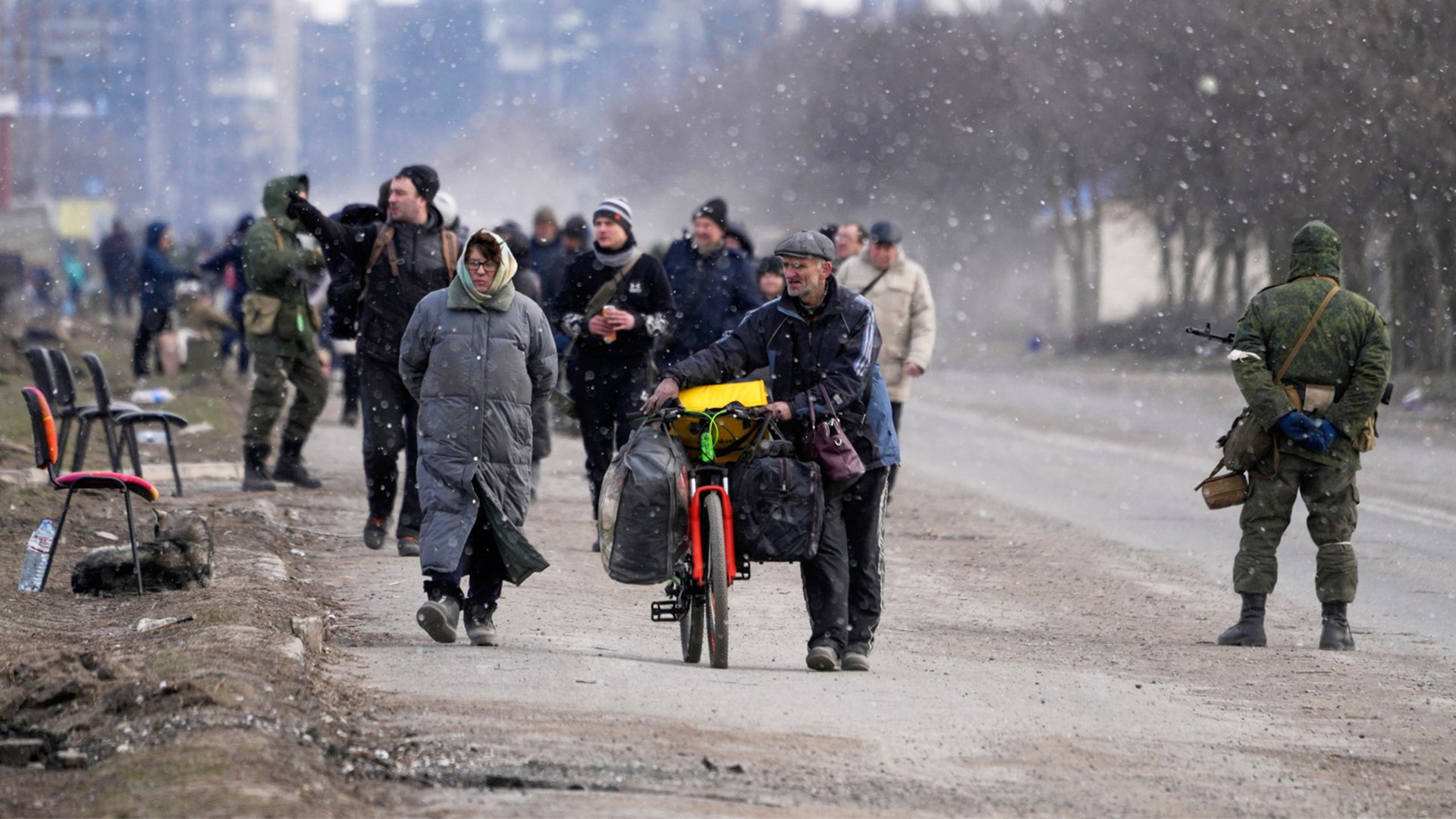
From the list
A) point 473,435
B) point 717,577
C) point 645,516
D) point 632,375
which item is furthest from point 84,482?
point 717,577

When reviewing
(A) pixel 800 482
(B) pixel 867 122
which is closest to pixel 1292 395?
Answer: (A) pixel 800 482

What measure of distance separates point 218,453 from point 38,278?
110 feet

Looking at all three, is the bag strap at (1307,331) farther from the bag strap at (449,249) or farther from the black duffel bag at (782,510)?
the bag strap at (449,249)

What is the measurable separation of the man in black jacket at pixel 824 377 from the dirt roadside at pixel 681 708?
0.75ft

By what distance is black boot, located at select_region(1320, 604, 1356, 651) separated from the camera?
939cm

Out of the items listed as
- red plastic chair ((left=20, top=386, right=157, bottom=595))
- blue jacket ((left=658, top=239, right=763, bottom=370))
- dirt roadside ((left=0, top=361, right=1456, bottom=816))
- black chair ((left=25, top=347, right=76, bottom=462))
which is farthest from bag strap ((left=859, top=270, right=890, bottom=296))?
red plastic chair ((left=20, top=386, right=157, bottom=595))

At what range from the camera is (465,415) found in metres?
8.55

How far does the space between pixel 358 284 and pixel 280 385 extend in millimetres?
3136

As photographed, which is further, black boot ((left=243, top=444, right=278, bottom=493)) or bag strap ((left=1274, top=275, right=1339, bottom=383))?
black boot ((left=243, top=444, right=278, bottom=493))

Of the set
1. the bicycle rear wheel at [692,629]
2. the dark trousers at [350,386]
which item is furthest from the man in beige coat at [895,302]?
the dark trousers at [350,386]

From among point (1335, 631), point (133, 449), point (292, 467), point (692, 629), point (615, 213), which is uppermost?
point (615, 213)

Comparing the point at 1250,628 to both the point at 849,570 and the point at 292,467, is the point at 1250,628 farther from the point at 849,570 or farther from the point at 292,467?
the point at 292,467

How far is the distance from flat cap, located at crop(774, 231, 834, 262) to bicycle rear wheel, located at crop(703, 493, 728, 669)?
0.96 m

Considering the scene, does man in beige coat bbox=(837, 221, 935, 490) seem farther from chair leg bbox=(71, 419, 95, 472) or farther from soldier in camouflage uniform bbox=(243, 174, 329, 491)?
chair leg bbox=(71, 419, 95, 472)
